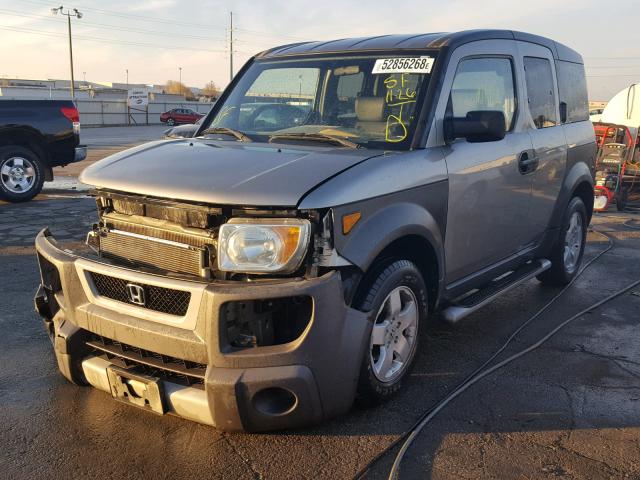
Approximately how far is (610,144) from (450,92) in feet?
28.5

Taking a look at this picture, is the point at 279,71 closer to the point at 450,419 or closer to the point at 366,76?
the point at 366,76

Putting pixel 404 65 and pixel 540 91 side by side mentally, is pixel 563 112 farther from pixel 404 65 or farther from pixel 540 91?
pixel 404 65

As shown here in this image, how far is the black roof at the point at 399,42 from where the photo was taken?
12.9 feet

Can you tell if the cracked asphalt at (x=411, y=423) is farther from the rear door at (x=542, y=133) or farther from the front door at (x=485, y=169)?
the rear door at (x=542, y=133)

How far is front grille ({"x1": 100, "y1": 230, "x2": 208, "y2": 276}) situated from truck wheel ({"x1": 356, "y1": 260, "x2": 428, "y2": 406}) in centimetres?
83

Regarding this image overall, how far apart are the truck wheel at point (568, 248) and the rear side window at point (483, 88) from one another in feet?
5.01

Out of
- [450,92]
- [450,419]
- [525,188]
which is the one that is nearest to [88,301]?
[450,419]

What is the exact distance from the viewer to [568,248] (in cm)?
595

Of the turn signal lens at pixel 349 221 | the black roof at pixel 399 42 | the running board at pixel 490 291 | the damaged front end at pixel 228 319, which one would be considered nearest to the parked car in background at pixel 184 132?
the black roof at pixel 399 42

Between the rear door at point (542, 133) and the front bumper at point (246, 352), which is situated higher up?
the rear door at point (542, 133)

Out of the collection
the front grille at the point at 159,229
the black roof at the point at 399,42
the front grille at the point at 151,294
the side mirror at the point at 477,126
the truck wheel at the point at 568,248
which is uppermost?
the black roof at the point at 399,42

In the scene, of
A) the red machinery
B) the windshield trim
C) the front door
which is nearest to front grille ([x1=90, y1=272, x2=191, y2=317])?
the windshield trim

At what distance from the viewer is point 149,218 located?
3.14m

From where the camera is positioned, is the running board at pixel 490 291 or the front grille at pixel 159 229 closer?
the front grille at pixel 159 229
